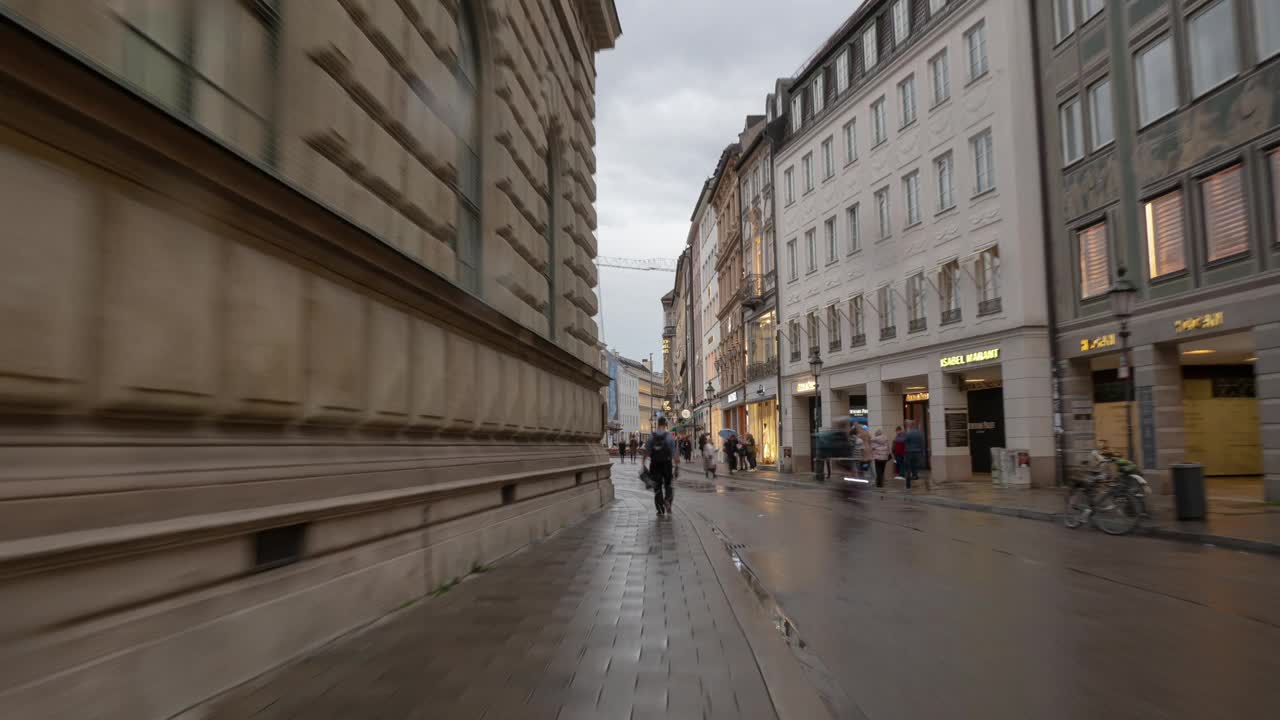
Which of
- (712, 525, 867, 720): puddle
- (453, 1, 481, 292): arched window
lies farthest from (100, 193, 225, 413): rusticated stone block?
(453, 1, 481, 292): arched window

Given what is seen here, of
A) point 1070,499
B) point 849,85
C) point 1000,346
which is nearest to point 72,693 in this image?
point 1070,499

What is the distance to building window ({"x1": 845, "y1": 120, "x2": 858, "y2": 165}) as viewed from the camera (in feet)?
110

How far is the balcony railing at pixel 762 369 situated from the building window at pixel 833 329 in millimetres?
3352

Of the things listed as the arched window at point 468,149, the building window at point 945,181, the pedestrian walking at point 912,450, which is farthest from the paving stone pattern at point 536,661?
the building window at point 945,181

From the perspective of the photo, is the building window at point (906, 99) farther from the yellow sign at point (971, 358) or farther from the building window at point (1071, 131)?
the yellow sign at point (971, 358)

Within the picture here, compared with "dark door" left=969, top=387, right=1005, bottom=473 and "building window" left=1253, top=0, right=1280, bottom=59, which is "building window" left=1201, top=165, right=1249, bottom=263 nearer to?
"building window" left=1253, top=0, right=1280, bottom=59

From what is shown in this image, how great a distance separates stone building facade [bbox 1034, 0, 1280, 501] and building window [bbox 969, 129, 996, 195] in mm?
1870

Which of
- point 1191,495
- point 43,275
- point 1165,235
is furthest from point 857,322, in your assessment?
point 43,275

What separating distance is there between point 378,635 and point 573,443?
9.91 metres

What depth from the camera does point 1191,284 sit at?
59.5ft

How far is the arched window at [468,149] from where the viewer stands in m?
9.84

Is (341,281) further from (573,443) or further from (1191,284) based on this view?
(1191,284)

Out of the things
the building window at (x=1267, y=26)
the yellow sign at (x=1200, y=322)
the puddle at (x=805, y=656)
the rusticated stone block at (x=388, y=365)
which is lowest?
the puddle at (x=805, y=656)

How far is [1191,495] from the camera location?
13.5 m
